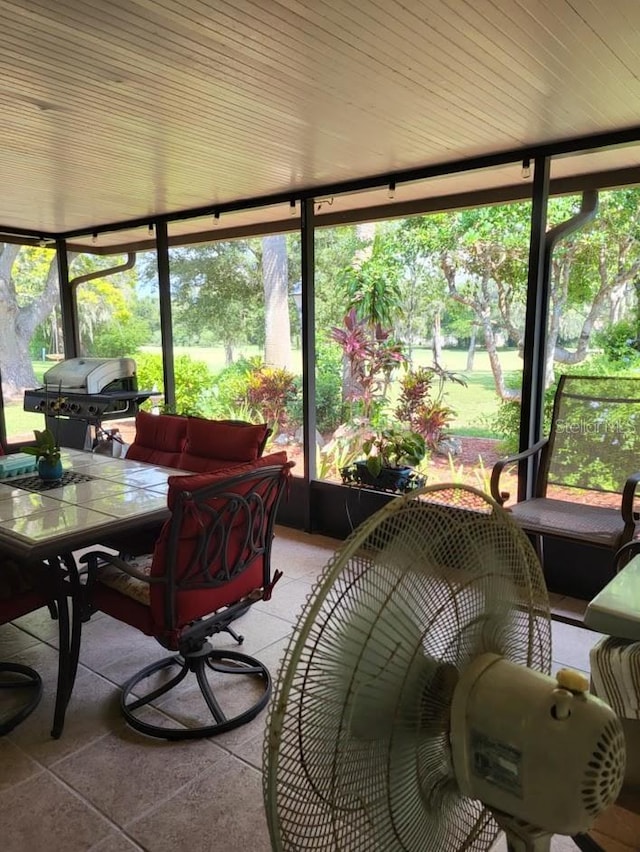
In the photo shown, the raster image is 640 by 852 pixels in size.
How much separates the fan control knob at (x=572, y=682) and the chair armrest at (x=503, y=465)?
2.08 meters

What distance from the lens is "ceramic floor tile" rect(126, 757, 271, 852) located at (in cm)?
163

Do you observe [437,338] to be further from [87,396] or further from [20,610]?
[20,610]

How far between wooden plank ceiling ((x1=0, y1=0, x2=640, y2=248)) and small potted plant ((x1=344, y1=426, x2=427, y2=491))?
5.09 feet

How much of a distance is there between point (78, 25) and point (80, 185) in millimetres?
2273

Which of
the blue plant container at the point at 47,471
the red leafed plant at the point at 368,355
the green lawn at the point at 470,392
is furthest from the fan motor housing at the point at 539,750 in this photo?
the green lawn at the point at 470,392

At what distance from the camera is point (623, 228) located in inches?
189

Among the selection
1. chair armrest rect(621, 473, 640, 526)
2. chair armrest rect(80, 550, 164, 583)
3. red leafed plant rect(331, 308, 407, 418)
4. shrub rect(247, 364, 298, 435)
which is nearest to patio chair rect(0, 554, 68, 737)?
chair armrest rect(80, 550, 164, 583)

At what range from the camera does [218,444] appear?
116 inches

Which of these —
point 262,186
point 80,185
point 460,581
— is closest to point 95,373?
point 80,185

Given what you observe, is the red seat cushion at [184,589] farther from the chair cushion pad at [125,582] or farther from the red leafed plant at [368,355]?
the red leafed plant at [368,355]

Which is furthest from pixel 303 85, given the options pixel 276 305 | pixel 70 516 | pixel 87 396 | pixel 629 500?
pixel 276 305

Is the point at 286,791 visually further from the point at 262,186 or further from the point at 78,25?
the point at 262,186

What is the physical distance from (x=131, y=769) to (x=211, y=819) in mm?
343

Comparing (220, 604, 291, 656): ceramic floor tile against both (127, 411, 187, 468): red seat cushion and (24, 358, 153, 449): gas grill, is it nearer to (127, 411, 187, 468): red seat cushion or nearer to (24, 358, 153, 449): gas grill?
(127, 411, 187, 468): red seat cushion
